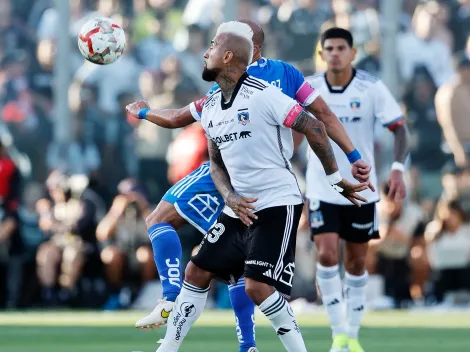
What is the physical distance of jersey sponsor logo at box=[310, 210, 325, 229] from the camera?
424 inches

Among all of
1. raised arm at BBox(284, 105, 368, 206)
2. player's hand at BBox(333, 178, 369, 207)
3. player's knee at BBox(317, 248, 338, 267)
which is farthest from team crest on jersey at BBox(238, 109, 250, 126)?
Answer: player's knee at BBox(317, 248, 338, 267)

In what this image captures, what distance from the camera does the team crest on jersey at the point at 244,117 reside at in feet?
25.7

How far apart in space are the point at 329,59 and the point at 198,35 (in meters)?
7.39

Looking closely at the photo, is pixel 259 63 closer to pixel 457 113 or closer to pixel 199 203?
pixel 199 203

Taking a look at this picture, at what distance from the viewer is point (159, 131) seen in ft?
57.4

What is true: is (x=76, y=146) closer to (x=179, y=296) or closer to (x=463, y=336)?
(x=463, y=336)

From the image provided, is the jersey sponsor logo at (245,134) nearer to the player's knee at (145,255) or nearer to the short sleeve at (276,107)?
the short sleeve at (276,107)

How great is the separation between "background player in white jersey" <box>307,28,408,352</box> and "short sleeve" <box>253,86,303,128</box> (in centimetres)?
305

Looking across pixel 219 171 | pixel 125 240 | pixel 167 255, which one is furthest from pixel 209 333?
pixel 219 171

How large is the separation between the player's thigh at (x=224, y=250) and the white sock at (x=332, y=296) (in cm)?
260

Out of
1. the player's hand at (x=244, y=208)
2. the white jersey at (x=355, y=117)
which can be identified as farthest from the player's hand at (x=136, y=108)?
the white jersey at (x=355, y=117)

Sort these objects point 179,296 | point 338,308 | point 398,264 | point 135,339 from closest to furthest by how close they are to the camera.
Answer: point 179,296 → point 338,308 → point 135,339 → point 398,264

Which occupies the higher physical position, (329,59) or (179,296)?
(329,59)

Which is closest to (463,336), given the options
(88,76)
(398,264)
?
(398,264)
